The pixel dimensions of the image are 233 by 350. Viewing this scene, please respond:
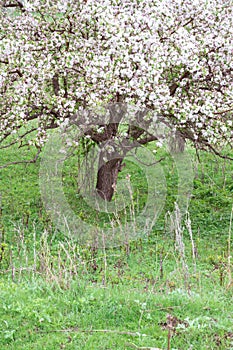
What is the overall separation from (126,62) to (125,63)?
0.44ft

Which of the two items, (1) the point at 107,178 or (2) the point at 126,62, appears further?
(1) the point at 107,178

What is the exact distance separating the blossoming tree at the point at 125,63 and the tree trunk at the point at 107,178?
0.93 m

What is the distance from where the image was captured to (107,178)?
10.5m

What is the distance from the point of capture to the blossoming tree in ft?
26.7

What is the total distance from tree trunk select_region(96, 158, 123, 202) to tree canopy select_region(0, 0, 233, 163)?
1.07 metres

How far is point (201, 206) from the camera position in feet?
36.9

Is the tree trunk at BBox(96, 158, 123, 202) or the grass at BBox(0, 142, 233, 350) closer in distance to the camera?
the grass at BBox(0, 142, 233, 350)

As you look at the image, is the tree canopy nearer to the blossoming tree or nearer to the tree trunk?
the blossoming tree

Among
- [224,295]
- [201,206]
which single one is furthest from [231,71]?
[224,295]

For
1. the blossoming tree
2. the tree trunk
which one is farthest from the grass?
the tree trunk

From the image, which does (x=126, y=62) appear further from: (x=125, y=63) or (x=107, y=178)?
(x=107, y=178)

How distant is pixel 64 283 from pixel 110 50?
4.07 m

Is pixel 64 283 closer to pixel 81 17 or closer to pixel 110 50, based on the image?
pixel 110 50

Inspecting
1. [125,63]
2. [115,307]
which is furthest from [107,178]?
[115,307]
